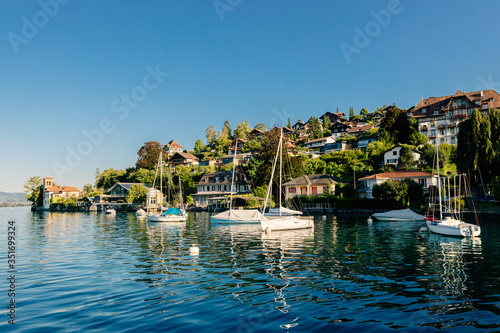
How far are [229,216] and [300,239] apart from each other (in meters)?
22.1

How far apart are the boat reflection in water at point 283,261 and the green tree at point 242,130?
123 m

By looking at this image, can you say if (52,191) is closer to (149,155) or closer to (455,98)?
(149,155)

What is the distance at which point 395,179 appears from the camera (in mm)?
74938

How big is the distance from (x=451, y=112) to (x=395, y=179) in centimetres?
→ 4302

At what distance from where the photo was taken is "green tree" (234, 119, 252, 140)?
161413 millimetres

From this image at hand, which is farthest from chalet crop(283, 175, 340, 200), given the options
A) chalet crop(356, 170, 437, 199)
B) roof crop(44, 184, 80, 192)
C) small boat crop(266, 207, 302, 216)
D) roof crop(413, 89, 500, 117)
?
roof crop(44, 184, 80, 192)

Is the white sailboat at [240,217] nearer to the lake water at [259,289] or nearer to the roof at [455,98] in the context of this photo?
the lake water at [259,289]

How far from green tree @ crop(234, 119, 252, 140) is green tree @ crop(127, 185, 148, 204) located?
193 ft

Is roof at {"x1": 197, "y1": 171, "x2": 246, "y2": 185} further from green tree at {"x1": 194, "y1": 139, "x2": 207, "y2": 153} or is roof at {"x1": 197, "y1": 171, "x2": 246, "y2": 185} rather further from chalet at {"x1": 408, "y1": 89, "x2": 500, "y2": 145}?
green tree at {"x1": 194, "y1": 139, "x2": 207, "y2": 153}

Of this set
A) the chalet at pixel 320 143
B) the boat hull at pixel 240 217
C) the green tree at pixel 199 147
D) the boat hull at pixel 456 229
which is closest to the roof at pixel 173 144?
the green tree at pixel 199 147

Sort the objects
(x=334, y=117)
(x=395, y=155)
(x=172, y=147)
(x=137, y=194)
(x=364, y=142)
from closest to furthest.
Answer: (x=395, y=155) → (x=364, y=142) → (x=137, y=194) → (x=334, y=117) → (x=172, y=147)

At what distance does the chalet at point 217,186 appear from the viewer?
10519cm

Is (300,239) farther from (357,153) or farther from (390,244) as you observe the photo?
(357,153)

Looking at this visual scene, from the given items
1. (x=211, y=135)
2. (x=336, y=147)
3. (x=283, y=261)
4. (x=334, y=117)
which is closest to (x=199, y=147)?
(x=211, y=135)
